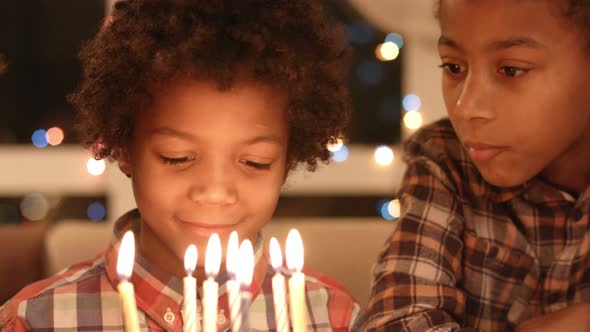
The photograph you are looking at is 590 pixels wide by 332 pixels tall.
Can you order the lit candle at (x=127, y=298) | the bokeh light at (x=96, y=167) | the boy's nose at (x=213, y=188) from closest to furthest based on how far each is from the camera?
the lit candle at (x=127, y=298) < the boy's nose at (x=213, y=188) < the bokeh light at (x=96, y=167)

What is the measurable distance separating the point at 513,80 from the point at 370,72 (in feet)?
8.54

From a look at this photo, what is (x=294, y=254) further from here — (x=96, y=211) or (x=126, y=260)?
(x=96, y=211)

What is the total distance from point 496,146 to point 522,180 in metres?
0.09

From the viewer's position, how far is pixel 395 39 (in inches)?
160

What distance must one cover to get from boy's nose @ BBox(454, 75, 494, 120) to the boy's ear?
600 millimetres

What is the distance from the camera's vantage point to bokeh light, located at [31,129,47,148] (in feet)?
13.5

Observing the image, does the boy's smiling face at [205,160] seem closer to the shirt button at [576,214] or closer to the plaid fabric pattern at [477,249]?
the plaid fabric pattern at [477,249]


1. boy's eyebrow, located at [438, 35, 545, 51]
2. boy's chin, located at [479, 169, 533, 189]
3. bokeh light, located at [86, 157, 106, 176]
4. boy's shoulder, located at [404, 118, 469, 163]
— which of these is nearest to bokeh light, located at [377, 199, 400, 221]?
bokeh light, located at [86, 157, 106, 176]

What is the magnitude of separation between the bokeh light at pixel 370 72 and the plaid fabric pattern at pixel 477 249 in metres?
2.29

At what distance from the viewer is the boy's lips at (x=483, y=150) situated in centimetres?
Answer: 152

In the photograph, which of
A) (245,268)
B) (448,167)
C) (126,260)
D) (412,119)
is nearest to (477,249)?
(448,167)

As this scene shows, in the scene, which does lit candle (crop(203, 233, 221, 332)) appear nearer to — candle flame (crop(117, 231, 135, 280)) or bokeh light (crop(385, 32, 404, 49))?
candle flame (crop(117, 231, 135, 280))

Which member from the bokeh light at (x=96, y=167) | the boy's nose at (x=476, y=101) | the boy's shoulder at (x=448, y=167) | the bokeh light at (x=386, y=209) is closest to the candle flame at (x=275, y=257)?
the boy's nose at (x=476, y=101)

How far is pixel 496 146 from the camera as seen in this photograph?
1.52m
